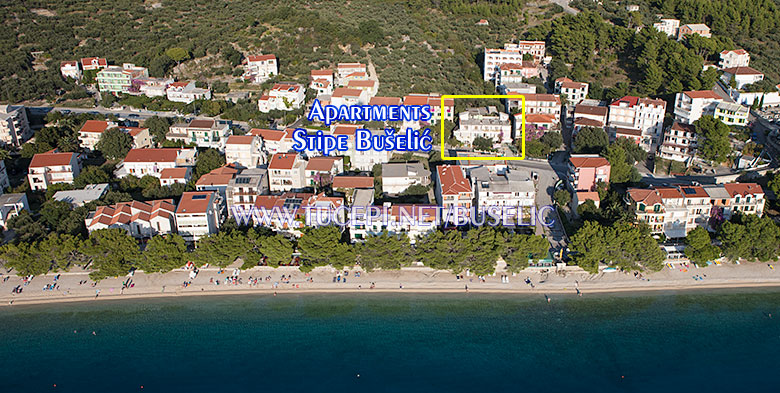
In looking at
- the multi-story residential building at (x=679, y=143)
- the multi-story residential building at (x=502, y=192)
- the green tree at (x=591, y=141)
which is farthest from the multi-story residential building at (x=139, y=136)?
the multi-story residential building at (x=679, y=143)

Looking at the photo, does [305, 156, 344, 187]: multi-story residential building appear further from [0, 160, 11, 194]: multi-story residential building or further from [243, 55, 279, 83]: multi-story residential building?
[0, 160, 11, 194]: multi-story residential building

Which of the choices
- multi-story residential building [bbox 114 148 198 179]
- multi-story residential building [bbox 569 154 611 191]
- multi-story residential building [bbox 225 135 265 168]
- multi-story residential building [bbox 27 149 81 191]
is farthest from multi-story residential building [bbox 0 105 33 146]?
multi-story residential building [bbox 569 154 611 191]

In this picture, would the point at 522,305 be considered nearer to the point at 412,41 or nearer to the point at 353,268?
the point at 353,268

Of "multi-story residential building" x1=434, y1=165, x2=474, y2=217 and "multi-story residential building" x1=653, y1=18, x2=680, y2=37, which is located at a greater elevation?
"multi-story residential building" x1=653, y1=18, x2=680, y2=37

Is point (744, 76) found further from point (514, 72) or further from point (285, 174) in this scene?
point (285, 174)

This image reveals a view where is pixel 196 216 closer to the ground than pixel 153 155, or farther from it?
closer to the ground

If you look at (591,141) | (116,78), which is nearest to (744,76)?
(591,141)

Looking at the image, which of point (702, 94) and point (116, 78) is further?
point (116, 78)

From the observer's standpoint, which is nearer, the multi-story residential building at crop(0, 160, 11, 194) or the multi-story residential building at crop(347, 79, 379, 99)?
the multi-story residential building at crop(0, 160, 11, 194)
